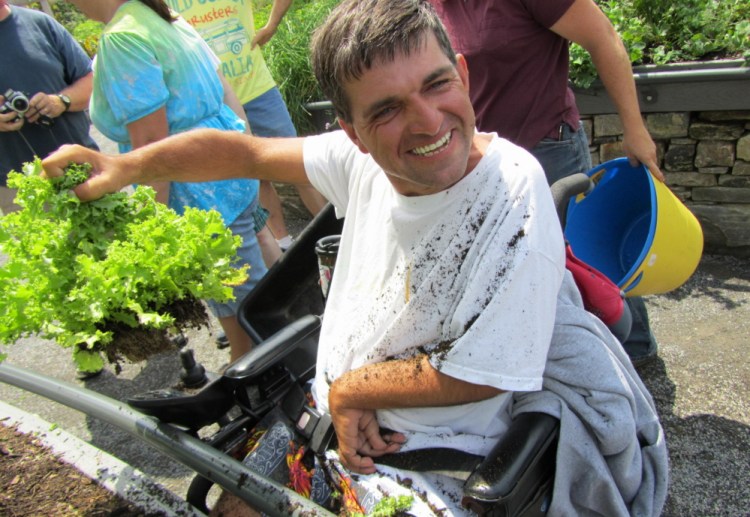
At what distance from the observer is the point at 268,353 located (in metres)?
1.76

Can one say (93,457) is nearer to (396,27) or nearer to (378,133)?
(378,133)

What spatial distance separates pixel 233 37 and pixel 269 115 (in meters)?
0.55

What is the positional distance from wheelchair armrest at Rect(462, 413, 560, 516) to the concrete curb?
0.97m

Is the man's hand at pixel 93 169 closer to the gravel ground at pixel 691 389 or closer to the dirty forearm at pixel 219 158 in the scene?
the dirty forearm at pixel 219 158

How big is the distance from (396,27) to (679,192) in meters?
2.89

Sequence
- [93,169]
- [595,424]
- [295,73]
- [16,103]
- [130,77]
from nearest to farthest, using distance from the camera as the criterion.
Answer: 1. [595,424]
2. [93,169]
3. [130,77]
4. [16,103]
5. [295,73]

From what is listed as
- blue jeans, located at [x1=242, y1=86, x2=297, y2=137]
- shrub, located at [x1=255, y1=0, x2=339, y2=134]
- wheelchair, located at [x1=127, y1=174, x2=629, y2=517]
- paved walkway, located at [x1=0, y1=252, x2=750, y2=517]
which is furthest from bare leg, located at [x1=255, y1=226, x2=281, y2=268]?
shrub, located at [x1=255, y1=0, x2=339, y2=134]

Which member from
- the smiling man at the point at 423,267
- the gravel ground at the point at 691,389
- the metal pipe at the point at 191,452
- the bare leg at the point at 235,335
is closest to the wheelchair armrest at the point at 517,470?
the smiling man at the point at 423,267

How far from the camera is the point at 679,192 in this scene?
3588 mm

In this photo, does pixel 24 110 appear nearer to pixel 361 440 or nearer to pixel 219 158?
pixel 219 158

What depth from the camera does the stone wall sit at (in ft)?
10.8

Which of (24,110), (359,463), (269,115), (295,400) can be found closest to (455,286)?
(359,463)

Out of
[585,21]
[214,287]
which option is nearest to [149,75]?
[214,287]

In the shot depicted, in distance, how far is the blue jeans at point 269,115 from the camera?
4.04 m
